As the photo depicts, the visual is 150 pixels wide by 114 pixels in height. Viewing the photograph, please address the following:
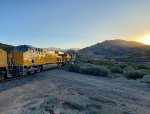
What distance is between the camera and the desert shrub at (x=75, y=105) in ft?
37.2

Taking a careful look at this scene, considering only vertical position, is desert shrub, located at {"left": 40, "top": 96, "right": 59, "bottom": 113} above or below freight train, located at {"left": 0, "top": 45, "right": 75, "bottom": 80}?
below

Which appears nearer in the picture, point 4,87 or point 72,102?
point 72,102

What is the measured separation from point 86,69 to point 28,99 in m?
21.0

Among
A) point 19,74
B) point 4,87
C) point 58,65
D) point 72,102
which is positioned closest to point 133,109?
point 72,102

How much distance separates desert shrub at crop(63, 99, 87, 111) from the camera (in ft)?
37.2

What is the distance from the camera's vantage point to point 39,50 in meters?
31.7

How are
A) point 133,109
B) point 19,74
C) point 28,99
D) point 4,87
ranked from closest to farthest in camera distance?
point 133,109 < point 28,99 < point 4,87 < point 19,74

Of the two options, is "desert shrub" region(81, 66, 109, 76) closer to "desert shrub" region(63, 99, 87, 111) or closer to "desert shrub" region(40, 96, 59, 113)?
"desert shrub" region(40, 96, 59, 113)

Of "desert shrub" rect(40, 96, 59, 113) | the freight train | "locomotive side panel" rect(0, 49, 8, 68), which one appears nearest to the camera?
"desert shrub" rect(40, 96, 59, 113)

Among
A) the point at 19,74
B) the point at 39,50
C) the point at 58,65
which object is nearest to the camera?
the point at 19,74

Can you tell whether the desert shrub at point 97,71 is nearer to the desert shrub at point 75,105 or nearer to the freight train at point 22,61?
the freight train at point 22,61

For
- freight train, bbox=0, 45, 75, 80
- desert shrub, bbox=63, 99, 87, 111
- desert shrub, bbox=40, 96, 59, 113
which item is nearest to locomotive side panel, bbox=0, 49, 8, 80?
freight train, bbox=0, 45, 75, 80

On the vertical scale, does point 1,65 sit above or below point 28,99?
above

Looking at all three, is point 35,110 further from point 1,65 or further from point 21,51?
point 21,51
